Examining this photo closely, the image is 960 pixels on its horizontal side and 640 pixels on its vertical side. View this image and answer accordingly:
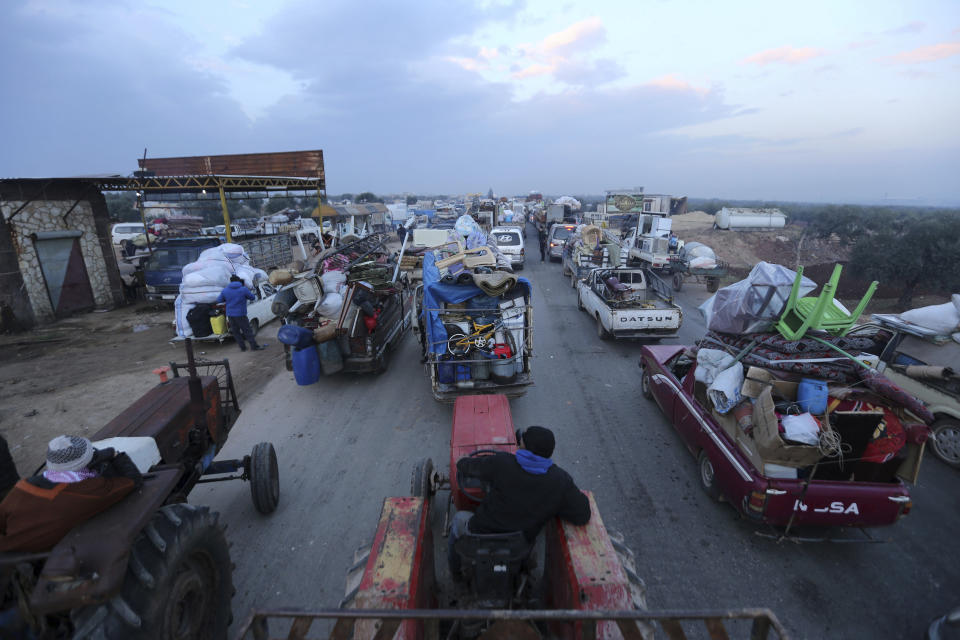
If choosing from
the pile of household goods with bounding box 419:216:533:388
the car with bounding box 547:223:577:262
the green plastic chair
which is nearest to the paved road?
the pile of household goods with bounding box 419:216:533:388

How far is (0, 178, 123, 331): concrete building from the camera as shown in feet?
38.4

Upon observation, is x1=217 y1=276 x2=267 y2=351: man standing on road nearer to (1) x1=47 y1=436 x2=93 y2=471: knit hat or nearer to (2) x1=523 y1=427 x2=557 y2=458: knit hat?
(1) x1=47 y1=436 x2=93 y2=471: knit hat

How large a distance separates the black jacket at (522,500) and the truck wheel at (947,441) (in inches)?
233

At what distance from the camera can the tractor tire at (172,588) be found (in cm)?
241

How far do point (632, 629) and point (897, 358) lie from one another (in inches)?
292

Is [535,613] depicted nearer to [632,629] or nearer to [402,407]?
[632,629]

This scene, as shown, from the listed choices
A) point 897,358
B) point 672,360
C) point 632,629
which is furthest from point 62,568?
point 897,358

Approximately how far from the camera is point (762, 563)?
4227 mm

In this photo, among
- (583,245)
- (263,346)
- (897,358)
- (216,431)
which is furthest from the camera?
(583,245)

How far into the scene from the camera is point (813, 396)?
169 inches

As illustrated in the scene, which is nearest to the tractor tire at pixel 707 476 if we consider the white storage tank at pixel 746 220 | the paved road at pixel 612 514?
the paved road at pixel 612 514

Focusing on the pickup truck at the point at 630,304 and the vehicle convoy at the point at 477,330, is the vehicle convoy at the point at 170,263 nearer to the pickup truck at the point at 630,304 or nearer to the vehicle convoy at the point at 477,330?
the vehicle convoy at the point at 477,330

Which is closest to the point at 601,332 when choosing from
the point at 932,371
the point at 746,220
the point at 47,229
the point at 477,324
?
the point at 477,324

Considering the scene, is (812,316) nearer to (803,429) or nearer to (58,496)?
(803,429)
